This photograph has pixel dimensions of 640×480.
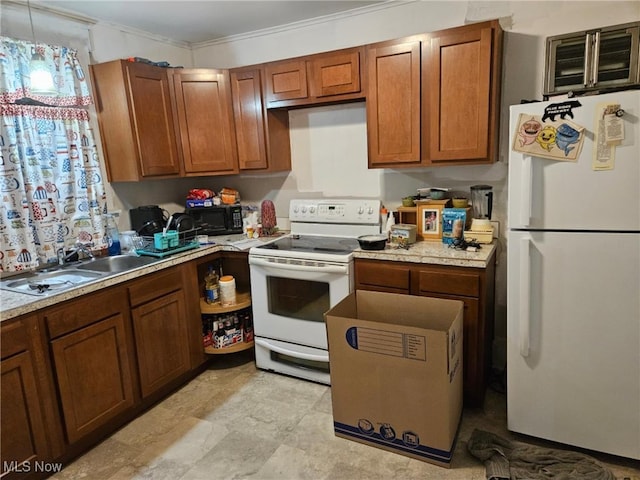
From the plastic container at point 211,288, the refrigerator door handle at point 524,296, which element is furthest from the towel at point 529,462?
the plastic container at point 211,288

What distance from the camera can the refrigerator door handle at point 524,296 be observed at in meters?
1.84

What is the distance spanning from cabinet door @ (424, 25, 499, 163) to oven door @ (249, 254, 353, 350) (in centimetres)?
94

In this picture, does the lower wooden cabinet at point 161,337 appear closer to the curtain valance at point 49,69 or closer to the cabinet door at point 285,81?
the curtain valance at point 49,69

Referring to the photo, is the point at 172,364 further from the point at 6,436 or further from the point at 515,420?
the point at 515,420

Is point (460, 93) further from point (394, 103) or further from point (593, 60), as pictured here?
point (593, 60)

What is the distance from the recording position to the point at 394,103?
8.06ft

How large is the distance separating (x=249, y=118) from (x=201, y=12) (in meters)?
0.74

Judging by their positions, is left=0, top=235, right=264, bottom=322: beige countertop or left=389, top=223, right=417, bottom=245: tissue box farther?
left=389, top=223, right=417, bottom=245: tissue box

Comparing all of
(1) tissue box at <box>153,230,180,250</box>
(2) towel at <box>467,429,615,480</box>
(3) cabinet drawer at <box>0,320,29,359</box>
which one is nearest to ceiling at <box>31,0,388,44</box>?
(1) tissue box at <box>153,230,180,250</box>

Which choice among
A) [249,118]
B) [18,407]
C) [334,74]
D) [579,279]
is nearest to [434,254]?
[579,279]

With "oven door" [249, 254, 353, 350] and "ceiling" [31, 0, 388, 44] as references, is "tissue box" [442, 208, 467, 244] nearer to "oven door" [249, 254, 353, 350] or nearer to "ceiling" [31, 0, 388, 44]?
"oven door" [249, 254, 353, 350]

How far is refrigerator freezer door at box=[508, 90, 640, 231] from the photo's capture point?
5.27 feet

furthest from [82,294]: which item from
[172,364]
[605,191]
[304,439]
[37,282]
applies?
[605,191]

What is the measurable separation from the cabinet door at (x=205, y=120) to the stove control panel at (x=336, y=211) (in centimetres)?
59
